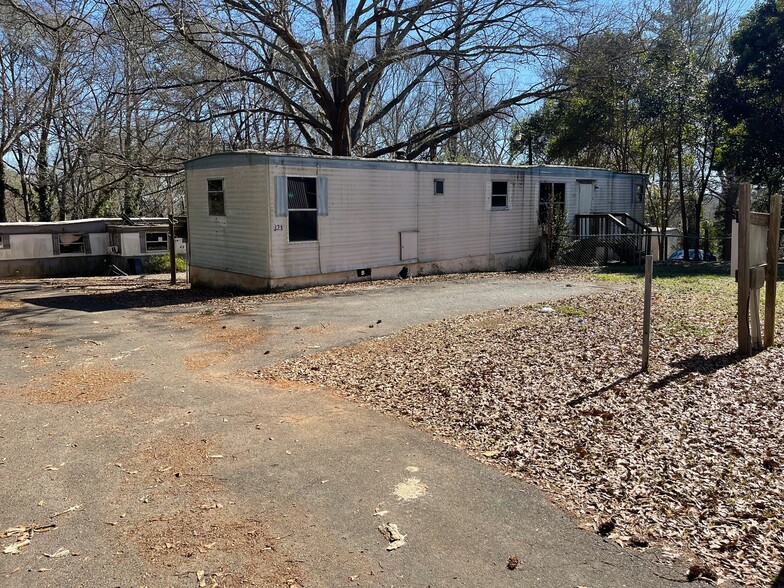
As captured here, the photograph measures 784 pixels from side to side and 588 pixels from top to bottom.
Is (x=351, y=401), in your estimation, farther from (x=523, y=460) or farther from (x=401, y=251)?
(x=401, y=251)

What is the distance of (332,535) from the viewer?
3248 mm

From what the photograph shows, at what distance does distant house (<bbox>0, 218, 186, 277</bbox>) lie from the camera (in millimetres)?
19875

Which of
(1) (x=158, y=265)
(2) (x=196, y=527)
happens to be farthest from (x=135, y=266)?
(2) (x=196, y=527)

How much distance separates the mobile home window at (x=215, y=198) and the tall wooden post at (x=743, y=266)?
999 cm

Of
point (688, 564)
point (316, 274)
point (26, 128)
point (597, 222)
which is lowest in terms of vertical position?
point (688, 564)

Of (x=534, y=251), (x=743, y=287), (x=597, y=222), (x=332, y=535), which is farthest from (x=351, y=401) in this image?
(x=597, y=222)

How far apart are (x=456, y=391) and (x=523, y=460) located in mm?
1519

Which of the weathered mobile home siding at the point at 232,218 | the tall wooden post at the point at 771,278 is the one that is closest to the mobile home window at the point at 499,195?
the weathered mobile home siding at the point at 232,218

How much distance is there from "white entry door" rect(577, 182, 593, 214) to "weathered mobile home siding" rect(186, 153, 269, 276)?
10.3 m

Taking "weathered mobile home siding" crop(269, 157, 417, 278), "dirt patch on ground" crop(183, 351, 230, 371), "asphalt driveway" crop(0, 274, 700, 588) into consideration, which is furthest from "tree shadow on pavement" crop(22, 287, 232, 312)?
"dirt patch on ground" crop(183, 351, 230, 371)

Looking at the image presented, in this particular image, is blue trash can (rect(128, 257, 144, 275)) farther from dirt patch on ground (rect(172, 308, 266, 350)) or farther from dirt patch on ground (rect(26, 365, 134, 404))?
dirt patch on ground (rect(26, 365, 134, 404))

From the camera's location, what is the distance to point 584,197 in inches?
739

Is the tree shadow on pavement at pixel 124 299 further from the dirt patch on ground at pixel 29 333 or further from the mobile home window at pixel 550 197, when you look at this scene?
the mobile home window at pixel 550 197

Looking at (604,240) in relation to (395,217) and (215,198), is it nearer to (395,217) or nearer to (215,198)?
(395,217)
